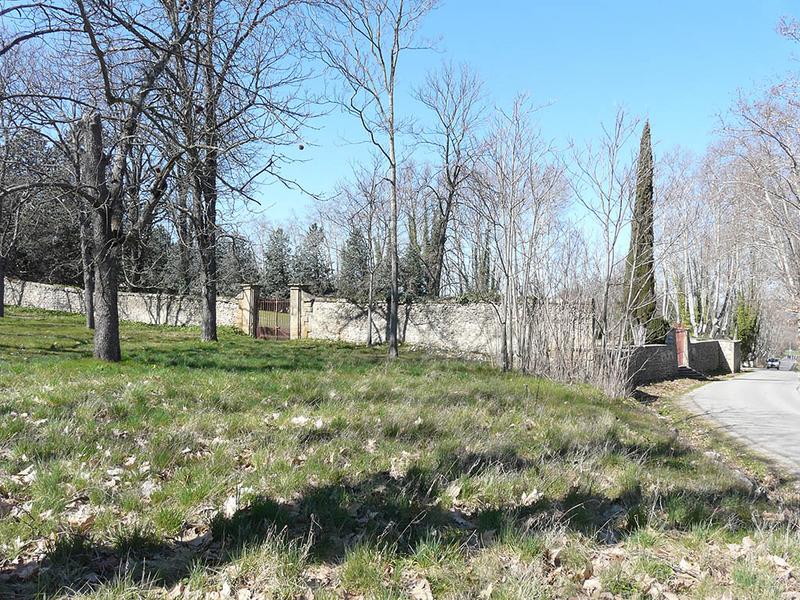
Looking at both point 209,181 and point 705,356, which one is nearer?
point 209,181

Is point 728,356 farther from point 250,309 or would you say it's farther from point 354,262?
point 250,309

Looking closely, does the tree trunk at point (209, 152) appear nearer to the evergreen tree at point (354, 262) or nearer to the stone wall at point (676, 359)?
the evergreen tree at point (354, 262)

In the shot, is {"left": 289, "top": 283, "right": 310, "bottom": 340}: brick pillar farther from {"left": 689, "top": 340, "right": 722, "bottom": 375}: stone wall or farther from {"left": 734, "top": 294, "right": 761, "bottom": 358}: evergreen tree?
{"left": 734, "top": 294, "right": 761, "bottom": 358}: evergreen tree

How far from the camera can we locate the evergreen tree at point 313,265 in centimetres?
3102

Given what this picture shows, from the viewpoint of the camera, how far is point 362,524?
13.4 ft

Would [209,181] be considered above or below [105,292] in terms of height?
above

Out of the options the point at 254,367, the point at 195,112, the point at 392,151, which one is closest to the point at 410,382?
the point at 254,367

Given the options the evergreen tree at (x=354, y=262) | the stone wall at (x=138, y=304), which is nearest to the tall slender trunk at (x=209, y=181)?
the stone wall at (x=138, y=304)

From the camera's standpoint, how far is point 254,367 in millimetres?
10508

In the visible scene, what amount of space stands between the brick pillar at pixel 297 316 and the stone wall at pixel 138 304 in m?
2.21

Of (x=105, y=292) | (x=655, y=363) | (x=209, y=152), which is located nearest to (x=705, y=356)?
Answer: (x=655, y=363)

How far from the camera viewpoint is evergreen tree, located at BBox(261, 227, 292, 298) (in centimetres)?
3050

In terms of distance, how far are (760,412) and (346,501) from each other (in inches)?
587

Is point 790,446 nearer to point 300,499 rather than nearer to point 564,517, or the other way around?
point 564,517
